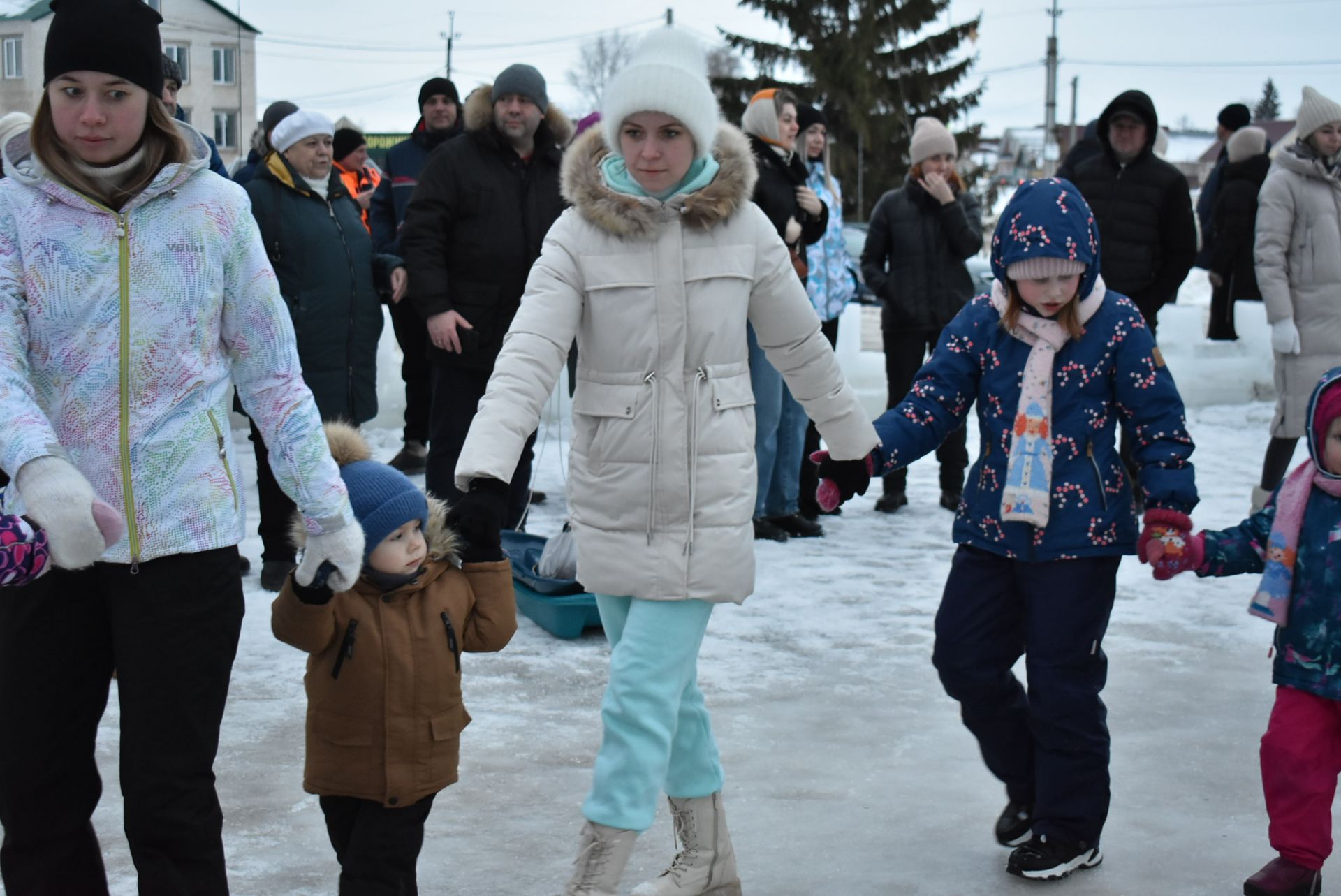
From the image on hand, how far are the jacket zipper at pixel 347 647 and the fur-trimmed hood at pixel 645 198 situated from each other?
105 centimetres

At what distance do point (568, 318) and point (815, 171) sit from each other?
4719 mm

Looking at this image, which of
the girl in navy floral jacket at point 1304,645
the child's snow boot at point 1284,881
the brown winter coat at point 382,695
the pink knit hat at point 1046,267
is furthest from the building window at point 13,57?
the child's snow boot at point 1284,881

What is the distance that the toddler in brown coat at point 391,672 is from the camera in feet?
10.4

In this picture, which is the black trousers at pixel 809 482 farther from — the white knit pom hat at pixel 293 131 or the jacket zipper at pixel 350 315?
the white knit pom hat at pixel 293 131

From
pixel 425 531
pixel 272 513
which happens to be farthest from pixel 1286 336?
pixel 425 531

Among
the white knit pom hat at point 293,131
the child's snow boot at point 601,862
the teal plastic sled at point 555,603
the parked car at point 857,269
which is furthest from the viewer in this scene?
the parked car at point 857,269

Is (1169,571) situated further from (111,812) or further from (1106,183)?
(1106,183)

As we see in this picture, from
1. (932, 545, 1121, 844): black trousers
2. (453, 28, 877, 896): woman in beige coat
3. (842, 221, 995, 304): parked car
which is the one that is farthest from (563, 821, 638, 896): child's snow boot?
(842, 221, 995, 304): parked car

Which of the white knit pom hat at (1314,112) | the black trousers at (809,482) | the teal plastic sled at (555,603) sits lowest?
the teal plastic sled at (555,603)

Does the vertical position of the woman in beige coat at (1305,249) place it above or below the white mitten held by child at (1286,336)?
above

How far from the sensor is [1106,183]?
7777 mm

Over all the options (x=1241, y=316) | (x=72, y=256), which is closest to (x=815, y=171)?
(x=72, y=256)

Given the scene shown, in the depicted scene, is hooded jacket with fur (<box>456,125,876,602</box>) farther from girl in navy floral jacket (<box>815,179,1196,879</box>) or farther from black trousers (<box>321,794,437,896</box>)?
black trousers (<box>321,794,437,896</box>)

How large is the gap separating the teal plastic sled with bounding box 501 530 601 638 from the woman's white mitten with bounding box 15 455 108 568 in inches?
126
